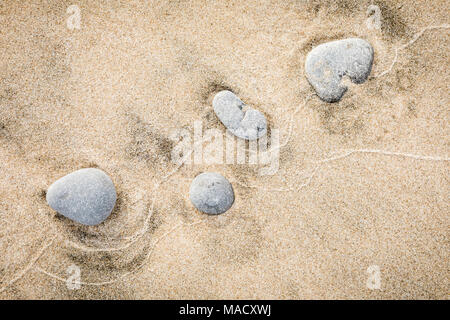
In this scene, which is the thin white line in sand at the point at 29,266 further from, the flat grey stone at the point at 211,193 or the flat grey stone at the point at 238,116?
the flat grey stone at the point at 238,116

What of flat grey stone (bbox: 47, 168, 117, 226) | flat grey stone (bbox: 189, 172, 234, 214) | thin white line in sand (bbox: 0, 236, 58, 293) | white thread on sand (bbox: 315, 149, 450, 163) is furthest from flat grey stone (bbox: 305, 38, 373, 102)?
thin white line in sand (bbox: 0, 236, 58, 293)

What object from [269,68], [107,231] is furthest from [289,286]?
[269,68]

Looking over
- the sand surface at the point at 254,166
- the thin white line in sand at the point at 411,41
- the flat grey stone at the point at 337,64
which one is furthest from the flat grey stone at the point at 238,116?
the thin white line in sand at the point at 411,41

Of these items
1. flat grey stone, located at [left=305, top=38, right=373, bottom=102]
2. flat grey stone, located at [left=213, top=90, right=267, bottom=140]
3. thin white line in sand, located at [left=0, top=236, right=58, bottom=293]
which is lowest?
thin white line in sand, located at [left=0, top=236, right=58, bottom=293]

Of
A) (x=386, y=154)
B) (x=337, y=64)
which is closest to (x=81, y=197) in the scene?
(x=337, y=64)

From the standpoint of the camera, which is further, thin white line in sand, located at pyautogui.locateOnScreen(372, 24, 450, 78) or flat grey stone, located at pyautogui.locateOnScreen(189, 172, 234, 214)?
thin white line in sand, located at pyautogui.locateOnScreen(372, 24, 450, 78)

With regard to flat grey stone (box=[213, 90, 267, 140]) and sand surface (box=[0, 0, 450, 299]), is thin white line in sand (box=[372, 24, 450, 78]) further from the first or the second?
flat grey stone (box=[213, 90, 267, 140])
